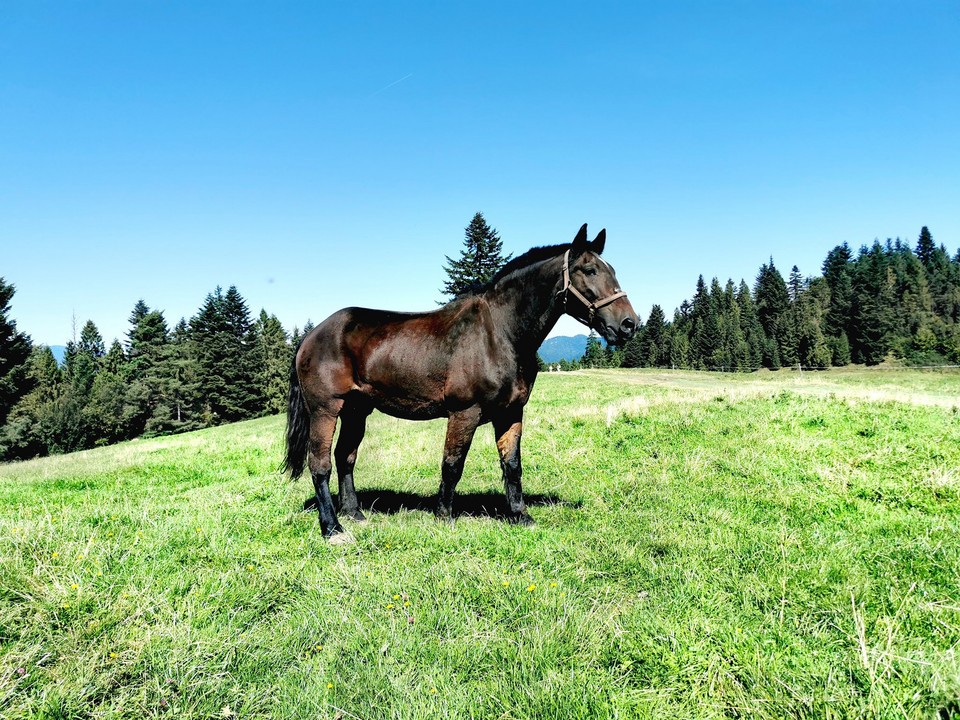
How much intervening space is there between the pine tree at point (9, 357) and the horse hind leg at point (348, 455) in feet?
158

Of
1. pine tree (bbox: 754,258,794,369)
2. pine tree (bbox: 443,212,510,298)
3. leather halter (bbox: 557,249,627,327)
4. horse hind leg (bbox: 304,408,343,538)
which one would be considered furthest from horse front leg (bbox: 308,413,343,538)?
pine tree (bbox: 754,258,794,369)

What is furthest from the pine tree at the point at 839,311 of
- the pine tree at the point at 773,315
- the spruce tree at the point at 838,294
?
the pine tree at the point at 773,315

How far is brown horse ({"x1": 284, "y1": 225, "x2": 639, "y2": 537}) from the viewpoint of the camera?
5691 mm

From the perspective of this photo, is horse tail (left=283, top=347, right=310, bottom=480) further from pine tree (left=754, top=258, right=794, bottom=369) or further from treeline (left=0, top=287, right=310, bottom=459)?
pine tree (left=754, top=258, right=794, bottom=369)

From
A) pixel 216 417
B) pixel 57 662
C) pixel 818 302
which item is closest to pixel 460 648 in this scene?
pixel 57 662

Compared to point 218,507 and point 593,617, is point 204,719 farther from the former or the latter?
point 218,507

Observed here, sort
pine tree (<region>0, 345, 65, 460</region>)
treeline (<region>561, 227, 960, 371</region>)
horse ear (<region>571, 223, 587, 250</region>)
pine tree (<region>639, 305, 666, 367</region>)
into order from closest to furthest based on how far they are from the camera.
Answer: horse ear (<region>571, 223, 587, 250</region>) → pine tree (<region>0, 345, 65, 460</region>) → treeline (<region>561, 227, 960, 371</region>) → pine tree (<region>639, 305, 666, 367</region>)

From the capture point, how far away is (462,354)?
5.90m

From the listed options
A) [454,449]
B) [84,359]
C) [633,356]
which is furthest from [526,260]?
[633,356]

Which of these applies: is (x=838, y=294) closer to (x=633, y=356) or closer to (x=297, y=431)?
(x=633, y=356)

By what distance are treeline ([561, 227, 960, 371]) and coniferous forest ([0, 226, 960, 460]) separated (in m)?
0.30

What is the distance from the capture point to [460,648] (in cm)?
321

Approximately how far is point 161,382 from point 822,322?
111443mm

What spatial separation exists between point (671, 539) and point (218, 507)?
6312 mm
